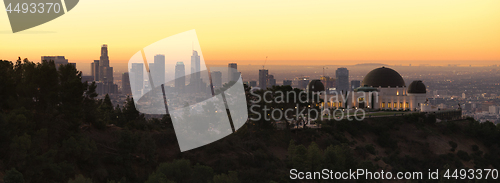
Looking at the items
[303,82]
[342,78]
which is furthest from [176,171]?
[342,78]

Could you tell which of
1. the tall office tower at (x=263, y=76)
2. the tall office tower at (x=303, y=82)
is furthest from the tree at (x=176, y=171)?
the tall office tower at (x=263, y=76)

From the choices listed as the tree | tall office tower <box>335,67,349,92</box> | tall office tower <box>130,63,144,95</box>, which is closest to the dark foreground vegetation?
the tree

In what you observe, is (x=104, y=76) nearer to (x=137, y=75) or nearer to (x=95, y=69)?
(x=95, y=69)

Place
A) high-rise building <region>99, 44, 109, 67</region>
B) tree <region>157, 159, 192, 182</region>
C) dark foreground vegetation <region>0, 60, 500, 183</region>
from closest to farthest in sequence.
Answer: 1. dark foreground vegetation <region>0, 60, 500, 183</region>
2. tree <region>157, 159, 192, 182</region>
3. high-rise building <region>99, 44, 109, 67</region>

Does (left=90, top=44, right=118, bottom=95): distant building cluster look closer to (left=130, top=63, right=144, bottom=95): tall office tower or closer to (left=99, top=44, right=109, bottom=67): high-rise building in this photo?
(left=99, top=44, right=109, bottom=67): high-rise building

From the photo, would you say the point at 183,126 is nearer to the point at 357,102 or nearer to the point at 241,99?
the point at 241,99

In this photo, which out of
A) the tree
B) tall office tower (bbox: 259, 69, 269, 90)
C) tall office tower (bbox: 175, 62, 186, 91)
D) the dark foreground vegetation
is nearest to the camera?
the dark foreground vegetation

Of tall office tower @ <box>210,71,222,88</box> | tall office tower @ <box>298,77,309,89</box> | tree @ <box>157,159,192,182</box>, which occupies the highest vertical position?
tall office tower @ <box>210,71,222,88</box>
